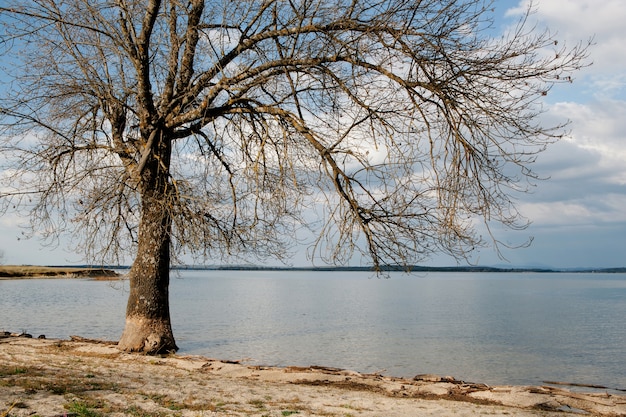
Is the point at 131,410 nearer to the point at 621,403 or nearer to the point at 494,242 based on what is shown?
the point at 494,242

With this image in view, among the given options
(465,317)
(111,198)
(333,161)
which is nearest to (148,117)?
(111,198)

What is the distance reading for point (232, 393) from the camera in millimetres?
8234

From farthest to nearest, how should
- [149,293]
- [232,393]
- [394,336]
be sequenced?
1. [394,336]
2. [149,293]
3. [232,393]

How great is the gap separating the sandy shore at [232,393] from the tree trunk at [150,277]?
2.76ft

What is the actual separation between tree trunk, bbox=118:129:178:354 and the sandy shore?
33.1 inches

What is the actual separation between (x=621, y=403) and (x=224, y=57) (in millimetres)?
9232

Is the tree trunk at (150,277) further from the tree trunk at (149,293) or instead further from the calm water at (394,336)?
the calm water at (394,336)

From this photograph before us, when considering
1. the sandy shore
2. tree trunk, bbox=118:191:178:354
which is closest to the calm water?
tree trunk, bbox=118:191:178:354

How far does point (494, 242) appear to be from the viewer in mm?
9031

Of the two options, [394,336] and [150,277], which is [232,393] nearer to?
[150,277]

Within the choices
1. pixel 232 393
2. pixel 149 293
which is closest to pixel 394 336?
pixel 149 293

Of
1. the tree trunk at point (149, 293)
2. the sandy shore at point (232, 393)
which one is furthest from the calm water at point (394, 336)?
the sandy shore at point (232, 393)

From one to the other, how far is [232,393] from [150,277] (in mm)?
4950

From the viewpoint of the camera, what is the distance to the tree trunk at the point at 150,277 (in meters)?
12.4
